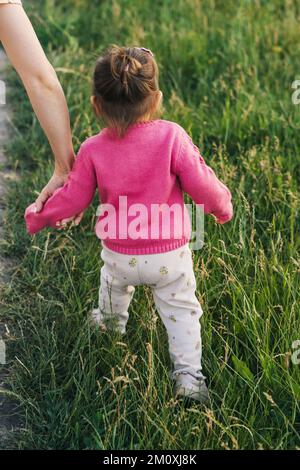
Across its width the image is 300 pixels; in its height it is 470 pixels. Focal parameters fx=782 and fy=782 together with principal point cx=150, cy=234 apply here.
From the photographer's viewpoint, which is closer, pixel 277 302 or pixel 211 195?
pixel 211 195

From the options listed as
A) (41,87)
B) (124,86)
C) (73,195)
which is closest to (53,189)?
(73,195)

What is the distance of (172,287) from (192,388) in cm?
36

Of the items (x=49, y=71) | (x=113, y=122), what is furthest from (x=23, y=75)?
(x=113, y=122)

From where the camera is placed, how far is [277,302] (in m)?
3.03

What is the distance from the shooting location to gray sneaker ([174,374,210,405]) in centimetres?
272

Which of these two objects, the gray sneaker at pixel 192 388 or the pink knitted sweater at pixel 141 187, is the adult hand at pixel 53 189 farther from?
the gray sneaker at pixel 192 388

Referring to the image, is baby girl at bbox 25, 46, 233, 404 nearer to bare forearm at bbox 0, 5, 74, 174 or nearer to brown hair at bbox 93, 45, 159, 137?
brown hair at bbox 93, 45, 159, 137

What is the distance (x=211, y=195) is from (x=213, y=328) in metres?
0.53

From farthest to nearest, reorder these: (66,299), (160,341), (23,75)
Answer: (66,299)
(160,341)
(23,75)

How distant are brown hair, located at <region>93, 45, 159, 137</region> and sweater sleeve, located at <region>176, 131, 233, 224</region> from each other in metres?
0.18

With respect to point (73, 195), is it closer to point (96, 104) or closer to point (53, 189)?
point (53, 189)

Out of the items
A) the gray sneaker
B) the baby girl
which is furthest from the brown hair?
the gray sneaker

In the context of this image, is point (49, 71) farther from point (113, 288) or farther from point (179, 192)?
point (113, 288)

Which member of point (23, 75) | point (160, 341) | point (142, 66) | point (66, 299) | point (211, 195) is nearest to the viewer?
point (142, 66)
